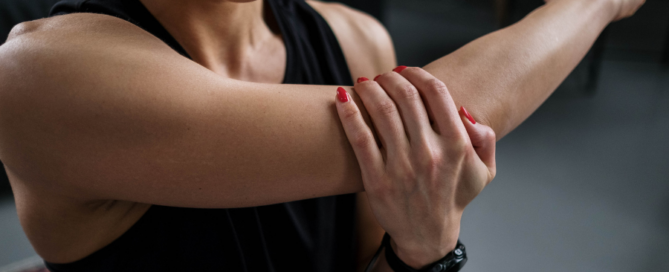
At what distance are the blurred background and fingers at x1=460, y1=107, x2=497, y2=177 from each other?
2.45ft

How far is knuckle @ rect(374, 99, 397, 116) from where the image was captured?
426 mm

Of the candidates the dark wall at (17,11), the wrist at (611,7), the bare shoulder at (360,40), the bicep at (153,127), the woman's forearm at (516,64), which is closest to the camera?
the bicep at (153,127)

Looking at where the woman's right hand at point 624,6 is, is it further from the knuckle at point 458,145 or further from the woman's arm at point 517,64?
the knuckle at point 458,145

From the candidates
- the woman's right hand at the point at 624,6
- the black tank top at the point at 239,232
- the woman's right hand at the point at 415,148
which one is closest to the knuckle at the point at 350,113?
the woman's right hand at the point at 415,148

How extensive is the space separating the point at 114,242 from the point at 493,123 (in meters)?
0.50

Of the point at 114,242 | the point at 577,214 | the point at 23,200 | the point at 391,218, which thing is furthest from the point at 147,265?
the point at 577,214

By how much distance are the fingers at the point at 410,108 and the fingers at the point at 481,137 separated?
5cm

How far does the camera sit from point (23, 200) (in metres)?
0.53

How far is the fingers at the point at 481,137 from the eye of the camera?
452 mm

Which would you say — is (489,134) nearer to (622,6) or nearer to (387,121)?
(387,121)

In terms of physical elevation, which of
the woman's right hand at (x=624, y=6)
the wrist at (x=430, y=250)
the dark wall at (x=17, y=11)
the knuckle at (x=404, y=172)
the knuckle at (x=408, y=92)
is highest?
the woman's right hand at (x=624, y=6)

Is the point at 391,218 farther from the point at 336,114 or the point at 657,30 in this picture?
the point at 657,30

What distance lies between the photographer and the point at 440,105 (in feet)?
1.42

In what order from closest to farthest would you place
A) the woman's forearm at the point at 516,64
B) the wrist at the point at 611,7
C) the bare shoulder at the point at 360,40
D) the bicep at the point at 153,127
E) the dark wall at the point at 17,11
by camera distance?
the bicep at the point at 153,127 → the woman's forearm at the point at 516,64 → the wrist at the point at 611,7 → the bare shoulder at the point at 360,40 → the dark wall at the point at 17,11
